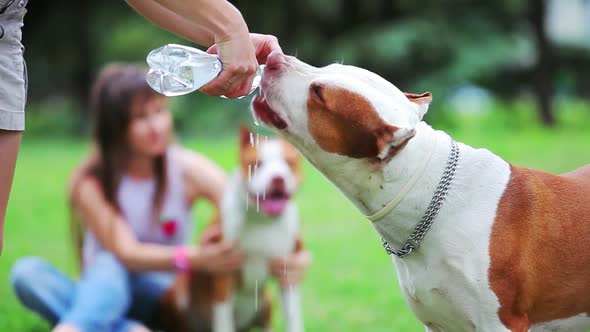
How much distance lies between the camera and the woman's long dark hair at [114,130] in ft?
14.8

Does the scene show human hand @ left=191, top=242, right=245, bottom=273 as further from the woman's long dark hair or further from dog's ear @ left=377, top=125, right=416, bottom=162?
dog's ear @ left=377, top=125, right=416, bottom=162

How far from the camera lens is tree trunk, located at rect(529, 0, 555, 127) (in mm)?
13031

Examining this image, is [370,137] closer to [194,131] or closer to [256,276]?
[256,276]

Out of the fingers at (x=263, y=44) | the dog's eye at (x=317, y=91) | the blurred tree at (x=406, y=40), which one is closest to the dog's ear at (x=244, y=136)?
the fingers at (x=263, y=44)

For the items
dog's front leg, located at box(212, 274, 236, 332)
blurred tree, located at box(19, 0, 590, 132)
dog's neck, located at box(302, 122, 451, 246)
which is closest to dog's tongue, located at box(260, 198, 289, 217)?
dog's front leg, located at box(212, 274, 236, 332)

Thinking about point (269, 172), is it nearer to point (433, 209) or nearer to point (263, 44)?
point (263, 44)

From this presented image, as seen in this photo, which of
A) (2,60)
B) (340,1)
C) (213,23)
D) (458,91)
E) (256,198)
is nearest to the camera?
(2,60)

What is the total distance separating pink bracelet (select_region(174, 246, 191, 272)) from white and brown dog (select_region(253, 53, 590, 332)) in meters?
1.74

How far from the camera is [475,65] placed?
14602mm

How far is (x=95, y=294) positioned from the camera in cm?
425

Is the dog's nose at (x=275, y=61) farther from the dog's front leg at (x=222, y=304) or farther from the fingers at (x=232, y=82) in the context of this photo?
the dog's front leg at (x=222, y=304)

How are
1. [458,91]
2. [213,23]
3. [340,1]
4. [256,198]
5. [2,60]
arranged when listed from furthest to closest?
[340,1] → [458,91] → [256,198] → [213,23] → [2,60]

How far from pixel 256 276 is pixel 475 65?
10.9 meters

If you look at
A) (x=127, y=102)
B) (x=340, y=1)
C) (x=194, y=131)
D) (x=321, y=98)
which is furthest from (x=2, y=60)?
(x=340, y=1)
